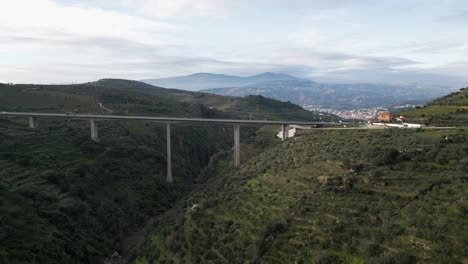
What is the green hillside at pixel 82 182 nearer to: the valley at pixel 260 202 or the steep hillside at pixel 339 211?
→ the valley at pixel 260 202

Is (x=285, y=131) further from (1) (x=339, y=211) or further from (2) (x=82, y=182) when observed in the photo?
(1) (x=339, y=211)

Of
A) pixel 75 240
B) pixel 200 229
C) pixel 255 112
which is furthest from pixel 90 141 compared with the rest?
pixel 255 112

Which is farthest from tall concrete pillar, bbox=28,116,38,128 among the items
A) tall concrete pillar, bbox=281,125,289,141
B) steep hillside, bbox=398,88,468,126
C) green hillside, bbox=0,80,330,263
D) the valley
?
steep hillside, bbox=398,88,468,126

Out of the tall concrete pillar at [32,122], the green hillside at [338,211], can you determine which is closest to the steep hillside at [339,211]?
the green hillside at [338,211]

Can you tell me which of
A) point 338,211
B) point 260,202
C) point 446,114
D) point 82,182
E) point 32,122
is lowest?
point 82,182

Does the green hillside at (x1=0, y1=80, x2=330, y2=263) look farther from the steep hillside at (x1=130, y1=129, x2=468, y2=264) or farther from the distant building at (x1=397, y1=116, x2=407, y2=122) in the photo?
the distant building at (x1=397, y1=116, x2=407, y2=122)

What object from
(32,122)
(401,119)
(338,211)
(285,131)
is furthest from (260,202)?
(32,122)
